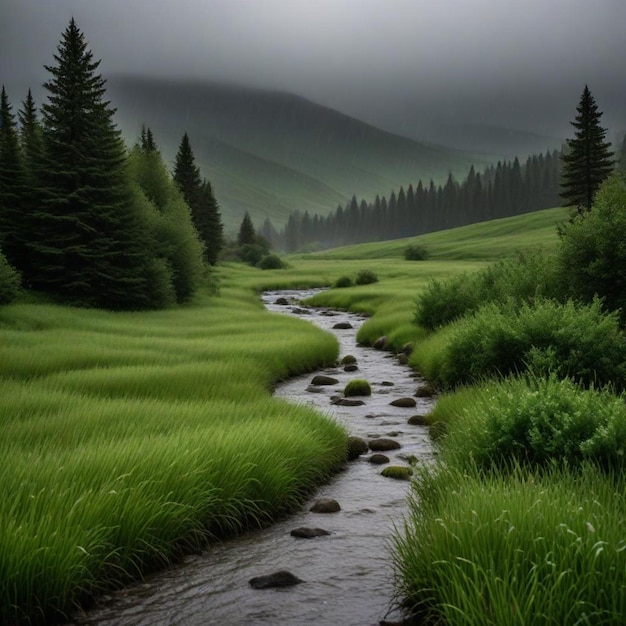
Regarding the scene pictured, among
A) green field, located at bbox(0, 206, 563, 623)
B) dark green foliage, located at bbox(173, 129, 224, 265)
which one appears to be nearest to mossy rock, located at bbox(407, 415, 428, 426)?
green field, located at bbox(0, 206, 563, 623)

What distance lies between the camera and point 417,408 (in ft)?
52.7

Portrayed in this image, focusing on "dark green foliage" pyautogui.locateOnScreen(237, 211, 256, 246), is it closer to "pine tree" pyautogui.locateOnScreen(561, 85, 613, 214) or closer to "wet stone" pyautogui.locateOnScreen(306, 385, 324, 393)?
"pine tree" pyautogui.locateOnScreen(561, 85, 613, 214)

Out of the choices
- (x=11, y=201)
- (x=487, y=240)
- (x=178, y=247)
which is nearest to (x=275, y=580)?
(x=11, y=201)

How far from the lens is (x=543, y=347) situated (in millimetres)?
14164

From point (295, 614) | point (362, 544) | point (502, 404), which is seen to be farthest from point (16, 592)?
point (502, 404)

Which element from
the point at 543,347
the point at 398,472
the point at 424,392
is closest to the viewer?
the point at 398,472

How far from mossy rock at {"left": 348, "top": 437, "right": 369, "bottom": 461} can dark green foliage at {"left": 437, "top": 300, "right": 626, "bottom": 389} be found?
3.58 meters

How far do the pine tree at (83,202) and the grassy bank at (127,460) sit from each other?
17377mm

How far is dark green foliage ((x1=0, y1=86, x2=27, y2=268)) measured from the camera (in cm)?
3738

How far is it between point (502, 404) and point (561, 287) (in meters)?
10.4

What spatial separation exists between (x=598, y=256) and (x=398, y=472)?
9845mm

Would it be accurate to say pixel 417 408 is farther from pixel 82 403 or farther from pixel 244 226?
pixel 244 226

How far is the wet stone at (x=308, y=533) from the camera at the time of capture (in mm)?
8453

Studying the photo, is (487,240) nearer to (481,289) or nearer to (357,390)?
(481,289)
